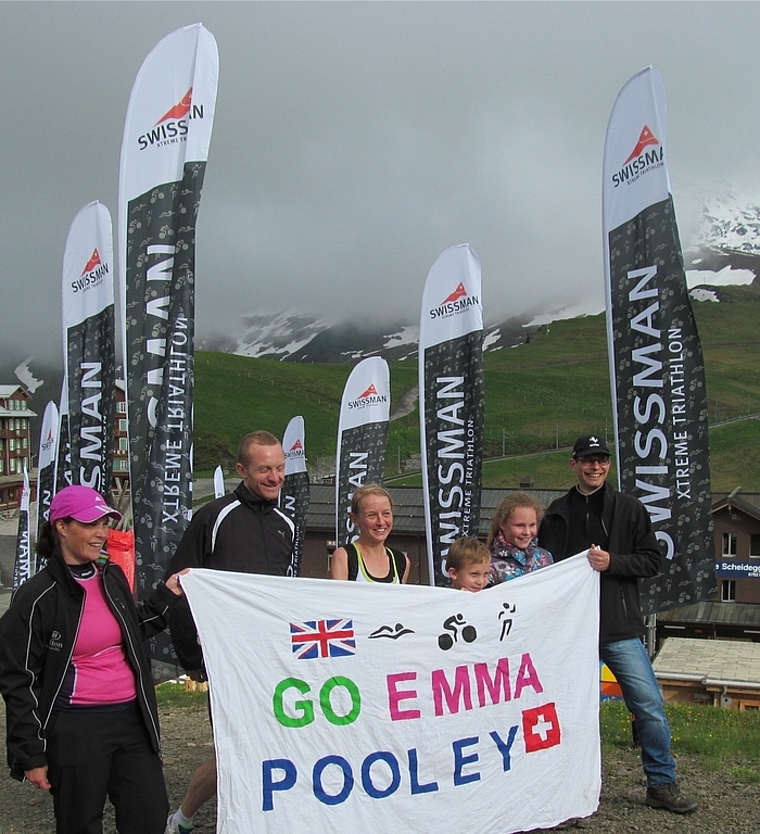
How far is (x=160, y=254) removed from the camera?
8.05 metres

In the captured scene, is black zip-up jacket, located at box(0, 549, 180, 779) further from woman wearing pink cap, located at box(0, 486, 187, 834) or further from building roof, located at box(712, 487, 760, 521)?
building roof, located at box(712, 487, 760, 521)

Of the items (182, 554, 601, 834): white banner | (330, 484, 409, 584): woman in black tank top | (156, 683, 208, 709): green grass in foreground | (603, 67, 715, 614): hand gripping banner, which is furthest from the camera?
(156, 683, 208, 709): green grass in foreground

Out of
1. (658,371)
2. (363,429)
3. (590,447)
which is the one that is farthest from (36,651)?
(363,429)

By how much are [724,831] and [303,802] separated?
2.61 metres

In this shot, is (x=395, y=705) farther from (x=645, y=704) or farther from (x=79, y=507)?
(x=79, y=507)

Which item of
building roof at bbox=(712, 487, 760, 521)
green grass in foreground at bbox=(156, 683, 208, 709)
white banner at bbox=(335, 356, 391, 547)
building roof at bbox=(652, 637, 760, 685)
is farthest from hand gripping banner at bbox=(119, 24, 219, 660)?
building roof at bbox=(712, 487, 760, 521)

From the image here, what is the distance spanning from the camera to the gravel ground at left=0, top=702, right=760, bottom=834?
5141 millimetres

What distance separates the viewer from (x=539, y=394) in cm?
14562

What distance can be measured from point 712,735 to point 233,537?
4.80m

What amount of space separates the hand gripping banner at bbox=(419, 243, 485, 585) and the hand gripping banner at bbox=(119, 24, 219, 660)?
21.0 ft

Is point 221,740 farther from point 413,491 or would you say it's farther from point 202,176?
point 413,491

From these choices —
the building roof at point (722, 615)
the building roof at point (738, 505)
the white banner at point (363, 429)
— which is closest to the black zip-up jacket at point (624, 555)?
the white banner at point (363, 429)

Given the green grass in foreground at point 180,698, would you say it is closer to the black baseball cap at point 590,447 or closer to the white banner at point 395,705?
the white banner at point 395,705

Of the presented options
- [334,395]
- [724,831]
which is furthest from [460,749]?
[334,395]
